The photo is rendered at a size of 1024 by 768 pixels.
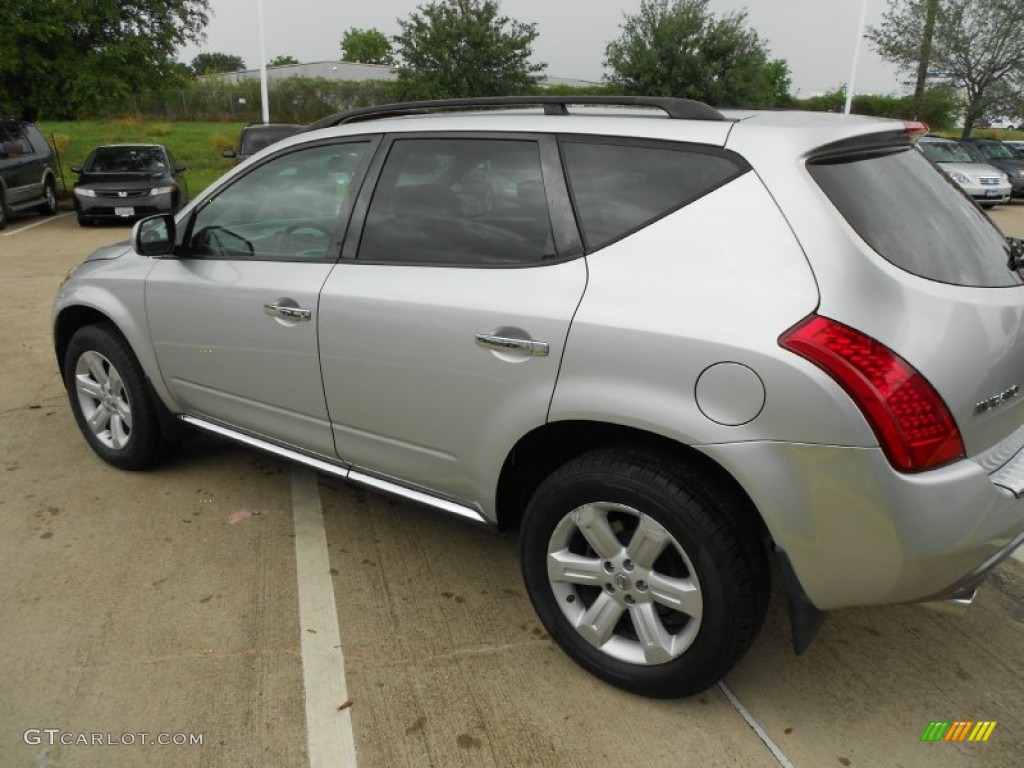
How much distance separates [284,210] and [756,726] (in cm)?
258

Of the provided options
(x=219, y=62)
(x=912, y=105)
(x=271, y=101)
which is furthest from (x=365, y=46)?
(x=912, y=105)

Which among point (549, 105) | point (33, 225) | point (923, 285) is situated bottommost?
point (33, 225)

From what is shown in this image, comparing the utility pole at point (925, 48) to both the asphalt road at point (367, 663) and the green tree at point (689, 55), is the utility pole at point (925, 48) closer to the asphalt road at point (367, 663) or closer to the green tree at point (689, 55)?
the green tree at point (689, 55)

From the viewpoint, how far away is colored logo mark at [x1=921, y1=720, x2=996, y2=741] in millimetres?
2266

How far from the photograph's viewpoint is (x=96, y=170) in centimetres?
1408

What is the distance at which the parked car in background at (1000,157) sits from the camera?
19.6 metres

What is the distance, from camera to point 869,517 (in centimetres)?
190

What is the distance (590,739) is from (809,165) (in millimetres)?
1707

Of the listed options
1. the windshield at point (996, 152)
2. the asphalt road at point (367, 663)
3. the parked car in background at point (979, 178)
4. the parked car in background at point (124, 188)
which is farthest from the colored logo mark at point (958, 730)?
the windshield at point (996, 152)

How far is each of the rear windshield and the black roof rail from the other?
0.42m

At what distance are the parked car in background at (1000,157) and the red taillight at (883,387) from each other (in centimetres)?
2065

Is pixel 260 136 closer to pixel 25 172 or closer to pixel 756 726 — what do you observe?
pixel 25 172

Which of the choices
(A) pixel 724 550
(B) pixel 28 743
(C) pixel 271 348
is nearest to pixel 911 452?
(A) pixel 724 550

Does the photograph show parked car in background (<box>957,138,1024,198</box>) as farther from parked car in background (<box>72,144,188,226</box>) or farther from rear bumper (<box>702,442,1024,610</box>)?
rear bumper (<box>702,442,1024,610</box>)
